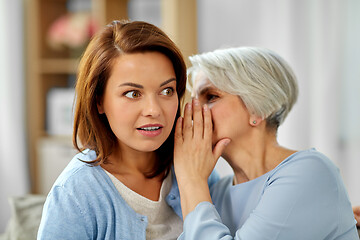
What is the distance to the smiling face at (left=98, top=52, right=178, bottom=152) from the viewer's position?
121cm

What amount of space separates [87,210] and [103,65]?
0.39m

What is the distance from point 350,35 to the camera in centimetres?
258

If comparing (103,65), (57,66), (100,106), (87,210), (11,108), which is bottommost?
(11,108)

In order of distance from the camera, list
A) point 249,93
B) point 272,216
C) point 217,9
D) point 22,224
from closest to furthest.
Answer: point 272,216 < point 249,93 < point 22,224 < point 217,9

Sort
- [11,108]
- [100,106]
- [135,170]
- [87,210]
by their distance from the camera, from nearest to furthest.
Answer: [87,210] → [100,106] → [135,170] → [11,108]

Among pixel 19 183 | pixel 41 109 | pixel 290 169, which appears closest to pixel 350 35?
pixel 290 169

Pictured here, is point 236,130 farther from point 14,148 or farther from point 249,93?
point 14,148

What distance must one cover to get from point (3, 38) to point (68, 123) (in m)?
0.86

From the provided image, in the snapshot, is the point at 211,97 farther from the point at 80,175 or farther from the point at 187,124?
the point at 80,175

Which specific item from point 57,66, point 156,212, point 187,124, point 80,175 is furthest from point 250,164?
point 57,66

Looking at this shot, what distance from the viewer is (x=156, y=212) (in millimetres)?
1357

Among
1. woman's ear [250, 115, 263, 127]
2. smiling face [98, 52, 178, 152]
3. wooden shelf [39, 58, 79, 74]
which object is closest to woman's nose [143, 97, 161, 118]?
smiling face [98, 52, 178, 152]

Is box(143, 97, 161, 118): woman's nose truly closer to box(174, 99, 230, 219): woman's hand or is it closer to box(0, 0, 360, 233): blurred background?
box(174, 99, 230, 219): woman's hand

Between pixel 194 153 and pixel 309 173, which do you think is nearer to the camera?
pixel 309 173
